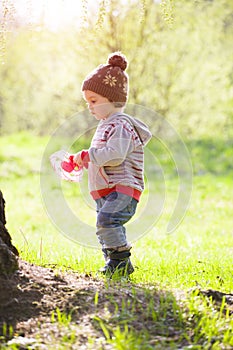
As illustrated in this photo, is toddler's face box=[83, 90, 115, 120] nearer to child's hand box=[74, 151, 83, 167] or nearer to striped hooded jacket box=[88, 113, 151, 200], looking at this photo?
striped hooded jacket box=[88, 113, 151, 200]

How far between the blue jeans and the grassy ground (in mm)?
280

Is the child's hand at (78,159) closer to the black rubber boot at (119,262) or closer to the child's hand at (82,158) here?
the child's hand at (82,158)

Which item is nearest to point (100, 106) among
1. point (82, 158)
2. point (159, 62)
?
point (82, 158)

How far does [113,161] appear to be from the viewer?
372 cm

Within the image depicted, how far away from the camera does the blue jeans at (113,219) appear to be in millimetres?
3750

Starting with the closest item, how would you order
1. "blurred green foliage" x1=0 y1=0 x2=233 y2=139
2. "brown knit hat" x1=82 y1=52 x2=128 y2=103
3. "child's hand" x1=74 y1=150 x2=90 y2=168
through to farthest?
"child's hand" x1=74 y1=150 x2=90 y2=168 → "brown knit hat" x1=82 y1=52 x2=128 y2=103 → "blurred green foliage" x1=0 y1=0 x2=233 y2=139

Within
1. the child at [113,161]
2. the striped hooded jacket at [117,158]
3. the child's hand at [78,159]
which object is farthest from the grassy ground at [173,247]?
the child's hand at [78,159]

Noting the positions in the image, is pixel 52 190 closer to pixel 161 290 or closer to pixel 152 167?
pixel 152 167

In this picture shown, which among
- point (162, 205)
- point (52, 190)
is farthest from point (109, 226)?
point (52, 190)

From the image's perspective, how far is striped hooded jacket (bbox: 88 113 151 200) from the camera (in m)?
3.71

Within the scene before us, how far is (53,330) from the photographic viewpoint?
269 cm

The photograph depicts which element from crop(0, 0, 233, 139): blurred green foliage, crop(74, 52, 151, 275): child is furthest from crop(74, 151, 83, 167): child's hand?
crop(0, 0, 233, 139): blurred green foliage

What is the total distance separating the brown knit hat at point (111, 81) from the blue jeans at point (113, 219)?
0.69 meters

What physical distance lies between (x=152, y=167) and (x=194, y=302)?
9.47 m
